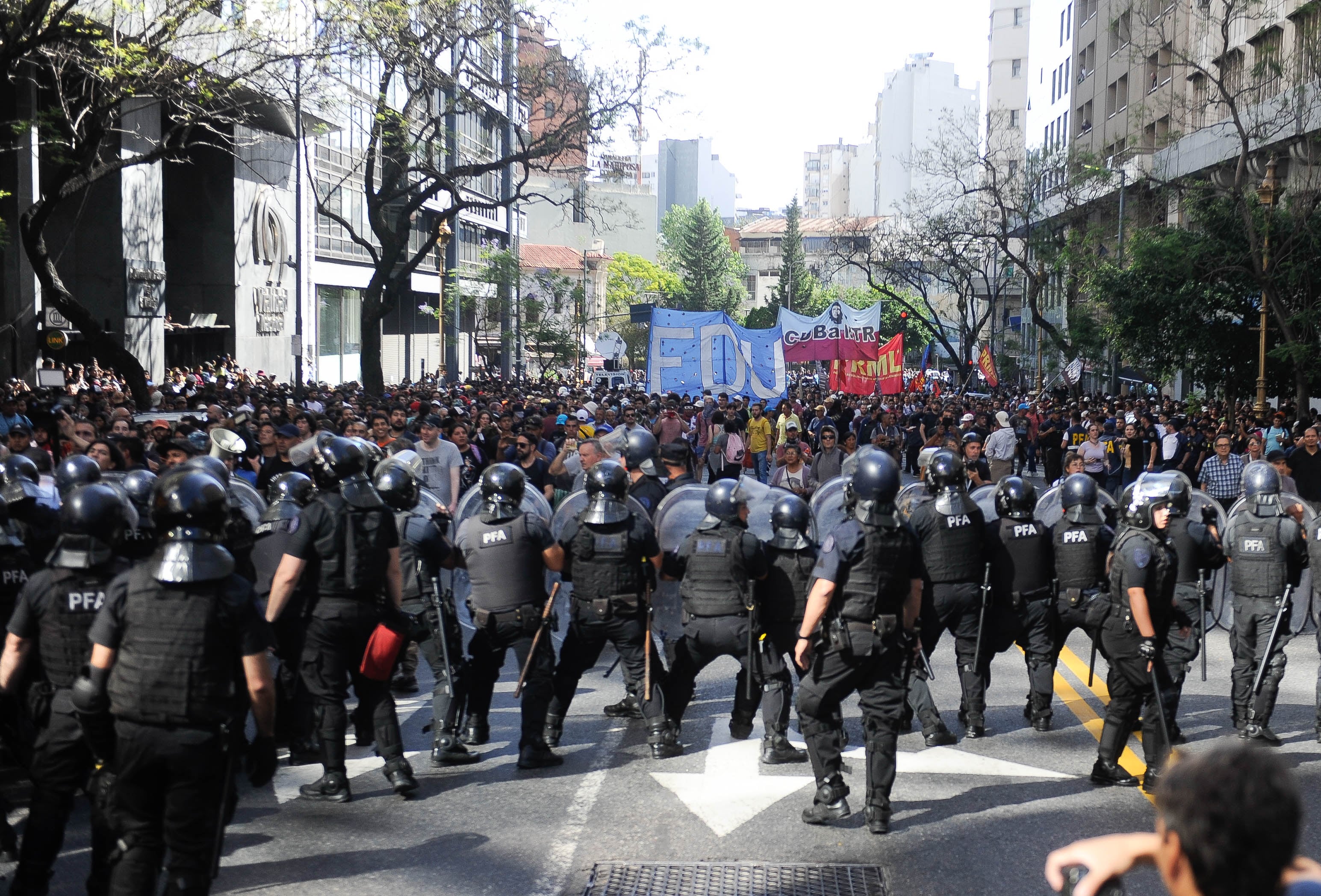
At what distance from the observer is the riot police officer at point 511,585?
23.7ft

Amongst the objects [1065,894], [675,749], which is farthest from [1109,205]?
[1065,894]

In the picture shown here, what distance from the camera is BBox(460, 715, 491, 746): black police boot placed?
7652 millimetres

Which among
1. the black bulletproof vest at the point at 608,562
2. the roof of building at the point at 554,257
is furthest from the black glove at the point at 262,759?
the roof of building at the point at 554,257

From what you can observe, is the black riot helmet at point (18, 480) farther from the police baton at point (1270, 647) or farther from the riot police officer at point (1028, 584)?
the police baton at point (1270, 647)

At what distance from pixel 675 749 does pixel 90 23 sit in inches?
806

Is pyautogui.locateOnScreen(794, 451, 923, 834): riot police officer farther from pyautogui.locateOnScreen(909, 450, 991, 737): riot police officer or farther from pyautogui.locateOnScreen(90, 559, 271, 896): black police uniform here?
pyautogui.locateOnScreen(90, 559, 271, 896): black police uniform

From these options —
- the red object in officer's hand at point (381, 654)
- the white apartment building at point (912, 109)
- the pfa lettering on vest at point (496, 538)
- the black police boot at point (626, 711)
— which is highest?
the white apartment building at point (912, 109)

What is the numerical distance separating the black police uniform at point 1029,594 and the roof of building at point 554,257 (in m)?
105

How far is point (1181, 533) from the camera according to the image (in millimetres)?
7914

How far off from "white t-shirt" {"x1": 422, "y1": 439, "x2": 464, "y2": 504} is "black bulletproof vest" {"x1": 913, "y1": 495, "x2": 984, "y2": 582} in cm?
539

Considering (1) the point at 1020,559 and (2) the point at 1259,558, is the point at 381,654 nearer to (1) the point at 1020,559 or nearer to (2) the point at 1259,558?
(1) the point at 1020,559

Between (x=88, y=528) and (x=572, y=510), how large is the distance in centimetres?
346

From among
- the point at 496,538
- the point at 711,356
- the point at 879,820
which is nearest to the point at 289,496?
the point at 496,538

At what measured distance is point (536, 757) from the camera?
714 cm
